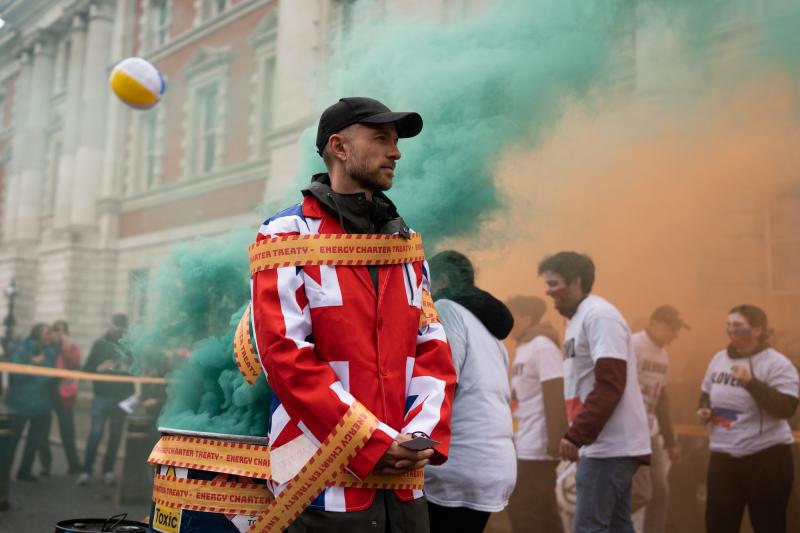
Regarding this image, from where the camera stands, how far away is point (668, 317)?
17.8ft

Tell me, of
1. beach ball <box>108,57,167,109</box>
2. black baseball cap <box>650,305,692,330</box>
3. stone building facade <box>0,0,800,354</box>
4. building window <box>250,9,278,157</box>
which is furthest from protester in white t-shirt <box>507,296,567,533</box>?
building window <box>250,9,278,157</box>

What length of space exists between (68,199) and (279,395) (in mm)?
16672

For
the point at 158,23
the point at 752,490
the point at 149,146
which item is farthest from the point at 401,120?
the point at 149,146

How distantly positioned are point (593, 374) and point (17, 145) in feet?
62.5

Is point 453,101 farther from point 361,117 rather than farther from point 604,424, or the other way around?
point 361,117

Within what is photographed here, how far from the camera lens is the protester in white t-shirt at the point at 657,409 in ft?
16.6

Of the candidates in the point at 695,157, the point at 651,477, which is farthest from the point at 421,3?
the point at 651,477

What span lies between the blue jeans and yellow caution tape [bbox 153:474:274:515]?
81.2 inches

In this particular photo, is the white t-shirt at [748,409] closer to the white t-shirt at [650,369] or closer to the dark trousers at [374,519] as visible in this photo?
the white t-shirt at [650,369]

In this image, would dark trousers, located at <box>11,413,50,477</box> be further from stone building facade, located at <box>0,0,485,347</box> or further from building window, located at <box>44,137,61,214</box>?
building window, located at <box>44,137,61,214</box>

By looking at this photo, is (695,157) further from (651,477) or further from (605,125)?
(651,477)

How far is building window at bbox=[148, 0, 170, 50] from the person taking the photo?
50.6 feet

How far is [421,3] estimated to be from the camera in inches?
196

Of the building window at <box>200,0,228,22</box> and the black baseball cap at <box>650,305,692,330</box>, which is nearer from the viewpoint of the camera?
the black baseball cap at <box>650,305,692,330</box>
